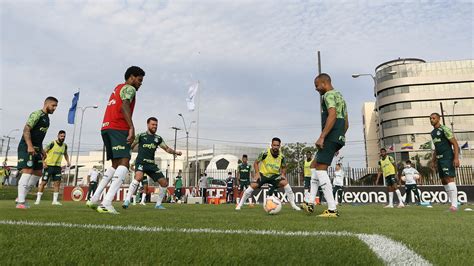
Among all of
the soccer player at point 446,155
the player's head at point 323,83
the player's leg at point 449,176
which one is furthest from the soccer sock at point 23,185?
the player's leg at point 449,176

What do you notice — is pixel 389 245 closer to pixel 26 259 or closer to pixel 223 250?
pixel 223 250

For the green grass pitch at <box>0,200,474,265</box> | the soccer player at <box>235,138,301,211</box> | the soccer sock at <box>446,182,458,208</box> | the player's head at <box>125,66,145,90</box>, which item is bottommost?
the green grass pitch at <box>0,200,474,265</box>

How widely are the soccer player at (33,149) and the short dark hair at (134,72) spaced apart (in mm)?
2402

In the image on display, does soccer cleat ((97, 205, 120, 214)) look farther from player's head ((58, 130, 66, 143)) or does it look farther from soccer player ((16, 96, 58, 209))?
player's head ((58, 130, 66, 143))

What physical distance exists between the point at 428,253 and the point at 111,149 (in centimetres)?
485

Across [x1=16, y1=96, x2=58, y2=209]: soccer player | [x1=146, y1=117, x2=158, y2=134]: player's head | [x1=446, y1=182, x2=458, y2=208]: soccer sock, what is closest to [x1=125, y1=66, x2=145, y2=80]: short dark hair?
[x1=16, y1=96, x2=58, y2=209]: soccer player

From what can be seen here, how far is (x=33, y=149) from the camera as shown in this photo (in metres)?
6.47

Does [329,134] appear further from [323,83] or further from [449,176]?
[449,176]

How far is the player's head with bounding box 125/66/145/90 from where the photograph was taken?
235 inches

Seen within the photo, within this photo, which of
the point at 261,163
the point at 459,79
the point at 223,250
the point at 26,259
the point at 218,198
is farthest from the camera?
the point at 459,79

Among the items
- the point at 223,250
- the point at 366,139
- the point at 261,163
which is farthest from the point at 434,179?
the point at 366,139

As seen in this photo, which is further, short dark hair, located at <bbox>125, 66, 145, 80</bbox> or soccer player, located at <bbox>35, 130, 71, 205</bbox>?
soccer player, located at <bbox>35, 130, 71, 205</bbox>

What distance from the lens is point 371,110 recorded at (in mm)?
85375

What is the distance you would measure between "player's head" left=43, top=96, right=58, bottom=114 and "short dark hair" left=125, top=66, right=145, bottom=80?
2426 mm
